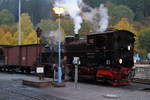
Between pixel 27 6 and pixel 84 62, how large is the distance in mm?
105647

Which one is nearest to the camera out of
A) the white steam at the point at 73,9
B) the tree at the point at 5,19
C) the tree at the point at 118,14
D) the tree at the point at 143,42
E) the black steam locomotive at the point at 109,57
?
the black steam locomotive at the point at 109,57

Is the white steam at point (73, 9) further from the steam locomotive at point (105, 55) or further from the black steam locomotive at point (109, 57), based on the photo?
the black steam locomotive at point (109, 57)

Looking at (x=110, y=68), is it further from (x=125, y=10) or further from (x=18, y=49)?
(x=125, y=10)

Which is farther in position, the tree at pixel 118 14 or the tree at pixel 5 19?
the tree at pixel 5 19

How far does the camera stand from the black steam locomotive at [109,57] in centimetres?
1705

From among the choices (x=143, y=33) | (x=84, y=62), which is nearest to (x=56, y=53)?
(x=84, y=62)

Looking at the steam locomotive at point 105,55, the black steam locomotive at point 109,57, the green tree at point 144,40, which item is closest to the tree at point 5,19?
the green tree at point 144,40

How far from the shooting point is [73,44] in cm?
2078

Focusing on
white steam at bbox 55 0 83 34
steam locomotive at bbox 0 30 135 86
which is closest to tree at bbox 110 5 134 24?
white steam at bbox 55 0 83 34

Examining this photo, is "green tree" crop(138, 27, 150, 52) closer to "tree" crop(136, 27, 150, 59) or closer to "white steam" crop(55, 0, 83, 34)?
"tree" crop(136, 27, 150, 59)

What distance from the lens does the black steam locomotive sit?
55.9 ft

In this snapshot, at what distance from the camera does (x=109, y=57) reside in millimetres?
17375

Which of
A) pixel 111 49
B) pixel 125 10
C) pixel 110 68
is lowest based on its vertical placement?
pixel 110 68

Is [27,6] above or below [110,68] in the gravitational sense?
above
